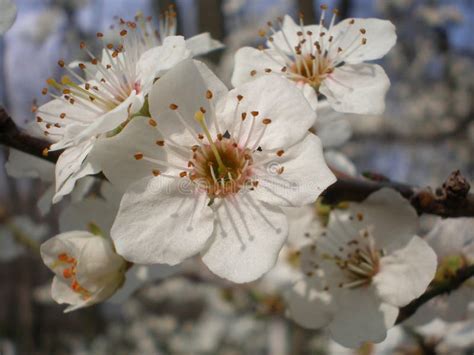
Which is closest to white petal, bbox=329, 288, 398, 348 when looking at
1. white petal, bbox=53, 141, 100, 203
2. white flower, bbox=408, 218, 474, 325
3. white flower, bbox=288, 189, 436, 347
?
white flower, bbox=288, 189, 436, 347

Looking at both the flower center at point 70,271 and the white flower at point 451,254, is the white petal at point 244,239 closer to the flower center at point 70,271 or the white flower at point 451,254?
the flower center at point 70,271

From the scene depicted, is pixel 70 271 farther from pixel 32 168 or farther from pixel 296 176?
pixel 296 176

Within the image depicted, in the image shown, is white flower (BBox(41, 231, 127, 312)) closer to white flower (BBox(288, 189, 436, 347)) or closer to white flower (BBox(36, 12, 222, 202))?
white flower (BBox(36, 12, 222, 202))

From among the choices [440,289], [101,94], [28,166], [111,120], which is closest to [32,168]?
[28,166]

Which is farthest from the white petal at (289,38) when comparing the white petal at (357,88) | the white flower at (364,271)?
the white flower at (364,271)

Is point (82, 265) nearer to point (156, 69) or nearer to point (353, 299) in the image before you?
point (156, 69)

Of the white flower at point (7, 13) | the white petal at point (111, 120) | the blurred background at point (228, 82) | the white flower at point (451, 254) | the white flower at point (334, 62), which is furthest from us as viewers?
the blurred background at point (228, 82)
